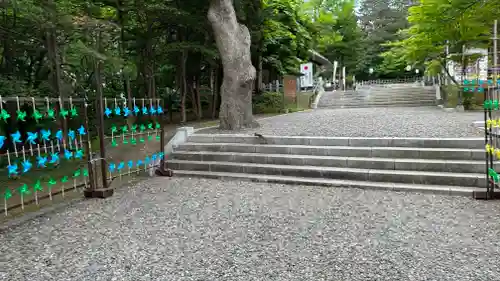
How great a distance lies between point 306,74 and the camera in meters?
20.9

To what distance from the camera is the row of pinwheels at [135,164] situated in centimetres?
656

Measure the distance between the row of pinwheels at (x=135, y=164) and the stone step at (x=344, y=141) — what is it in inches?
51.6

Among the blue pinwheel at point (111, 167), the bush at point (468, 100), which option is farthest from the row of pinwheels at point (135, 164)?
the bush at point (468, 100)

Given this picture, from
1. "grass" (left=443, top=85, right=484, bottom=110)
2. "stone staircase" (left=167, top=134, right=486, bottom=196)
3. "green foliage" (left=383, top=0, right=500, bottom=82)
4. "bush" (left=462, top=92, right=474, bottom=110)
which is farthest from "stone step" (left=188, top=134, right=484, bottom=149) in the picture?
"grass" (left=443, top=85, right=484, bottom=110)

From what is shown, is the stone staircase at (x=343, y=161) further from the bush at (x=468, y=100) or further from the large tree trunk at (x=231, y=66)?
the bush at (x=468, y=100)

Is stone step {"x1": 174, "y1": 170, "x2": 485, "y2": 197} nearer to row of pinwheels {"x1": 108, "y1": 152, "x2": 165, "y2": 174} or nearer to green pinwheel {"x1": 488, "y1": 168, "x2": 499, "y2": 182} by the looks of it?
green pinwheel {"x1": 488, "y1": 168, "x2": 499, "y2": 182}

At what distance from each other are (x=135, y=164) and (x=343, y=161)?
156 inches

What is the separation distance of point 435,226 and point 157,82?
13730 millimetres

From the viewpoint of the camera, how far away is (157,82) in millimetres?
15961

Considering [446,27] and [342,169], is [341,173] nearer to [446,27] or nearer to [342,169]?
[342,169]

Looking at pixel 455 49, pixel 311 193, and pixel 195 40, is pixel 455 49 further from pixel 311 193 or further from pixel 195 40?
pixel 311 193

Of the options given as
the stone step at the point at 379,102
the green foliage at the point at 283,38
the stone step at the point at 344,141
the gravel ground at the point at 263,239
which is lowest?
the gravel ground at the point at 263,239

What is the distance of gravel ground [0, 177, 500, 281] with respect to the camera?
3191 millimetres

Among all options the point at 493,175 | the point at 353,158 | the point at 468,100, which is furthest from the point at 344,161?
the point at 468,100
